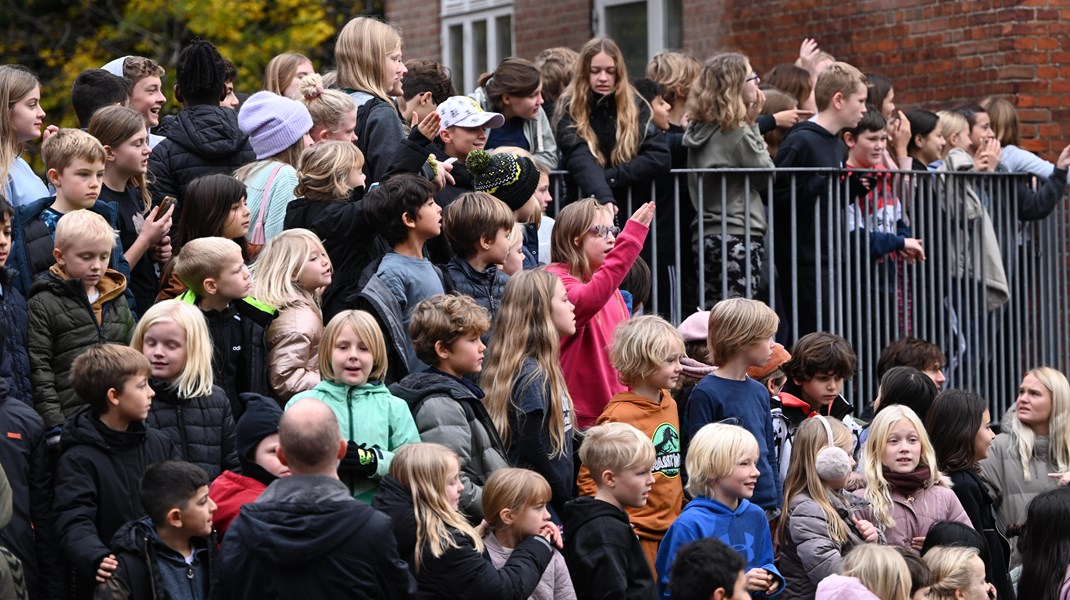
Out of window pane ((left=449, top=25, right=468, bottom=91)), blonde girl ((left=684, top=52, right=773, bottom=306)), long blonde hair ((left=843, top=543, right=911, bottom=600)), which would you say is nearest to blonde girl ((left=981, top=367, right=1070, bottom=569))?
blonde girl ((left=684, top=52, right=773, bottom=306))

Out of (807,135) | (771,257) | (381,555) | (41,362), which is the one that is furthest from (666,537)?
(807,135)

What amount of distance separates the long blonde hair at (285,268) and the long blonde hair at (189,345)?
0.63 metres

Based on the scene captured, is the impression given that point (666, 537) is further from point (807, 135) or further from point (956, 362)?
point (956, 362)

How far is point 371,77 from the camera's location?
A: 28.5ft

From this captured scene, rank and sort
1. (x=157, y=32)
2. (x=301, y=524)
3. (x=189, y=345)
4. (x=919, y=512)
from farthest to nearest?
A: 1. (x=157, y=32)
2. (x=919, y=512)
3. (x=189, y=345)
4. (x=301, y=524)

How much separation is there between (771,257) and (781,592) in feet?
10.4

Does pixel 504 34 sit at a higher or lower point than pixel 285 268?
higher

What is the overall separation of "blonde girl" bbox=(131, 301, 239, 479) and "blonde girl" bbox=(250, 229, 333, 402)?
0.55 m

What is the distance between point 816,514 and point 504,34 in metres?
10.4

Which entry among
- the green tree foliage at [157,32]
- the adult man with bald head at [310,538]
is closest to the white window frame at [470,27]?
the green tree foliage at [157,32]

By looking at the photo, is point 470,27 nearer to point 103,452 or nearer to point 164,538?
point 103,452

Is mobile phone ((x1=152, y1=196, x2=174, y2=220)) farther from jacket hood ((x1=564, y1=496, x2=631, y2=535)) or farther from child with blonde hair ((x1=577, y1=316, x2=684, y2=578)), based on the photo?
jacket hood ((x1=564, y1=496, x2=631, y2=535))

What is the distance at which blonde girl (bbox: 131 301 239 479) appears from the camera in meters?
5.91

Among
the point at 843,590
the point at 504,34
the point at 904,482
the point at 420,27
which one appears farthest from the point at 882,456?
the point at 420,27
